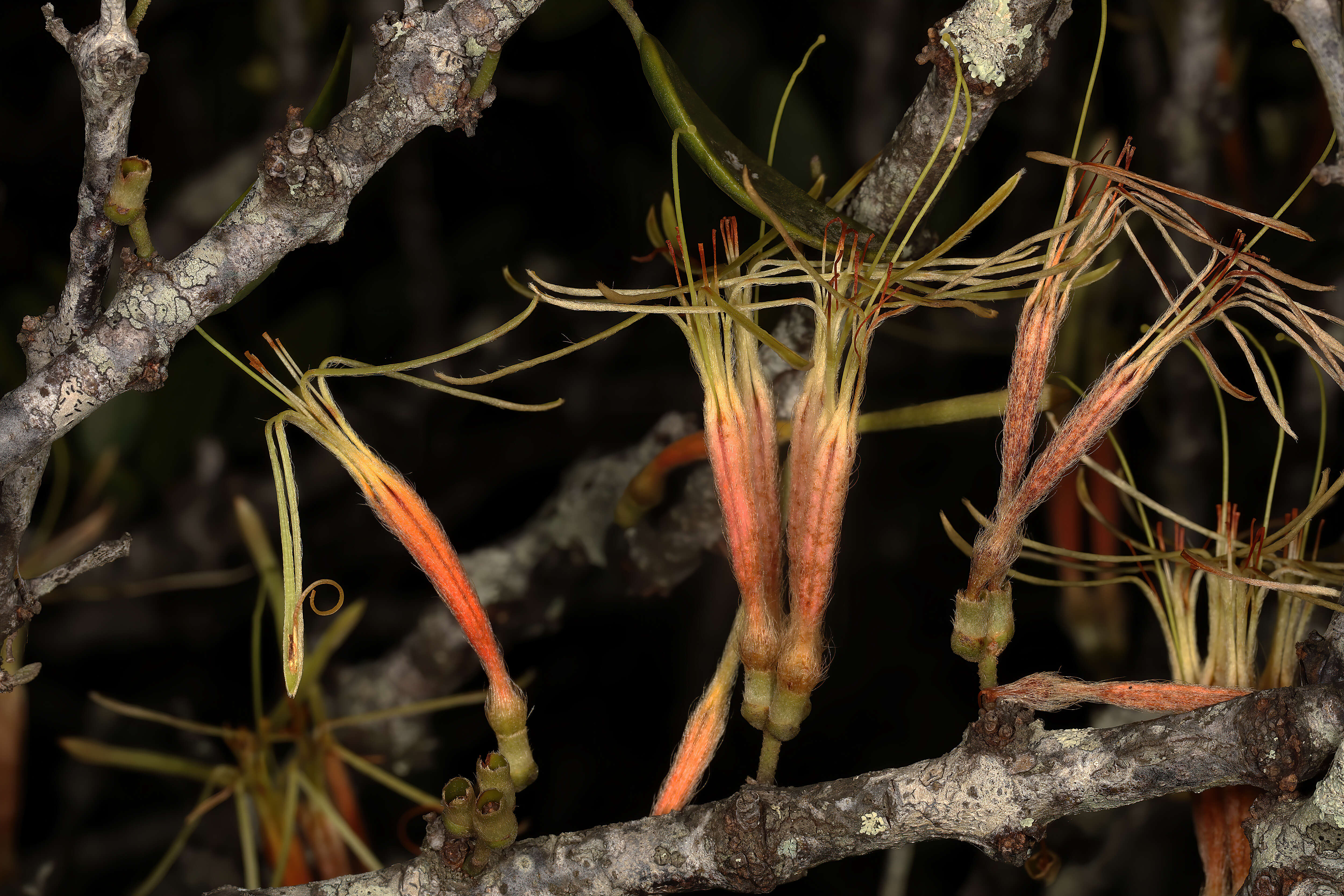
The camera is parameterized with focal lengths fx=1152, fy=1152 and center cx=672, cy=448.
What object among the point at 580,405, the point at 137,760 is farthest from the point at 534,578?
the point at 137,760

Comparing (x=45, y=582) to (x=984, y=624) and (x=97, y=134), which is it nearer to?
(x=97, y=134)

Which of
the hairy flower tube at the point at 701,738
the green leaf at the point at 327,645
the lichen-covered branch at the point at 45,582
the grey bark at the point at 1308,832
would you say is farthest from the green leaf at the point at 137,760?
the grey bark at the point at 1308,832

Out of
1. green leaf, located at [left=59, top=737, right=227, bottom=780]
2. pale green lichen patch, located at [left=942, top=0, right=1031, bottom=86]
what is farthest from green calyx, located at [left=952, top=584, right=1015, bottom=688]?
green leaf, located at [left=59, top=737, right=227, bottom=780]

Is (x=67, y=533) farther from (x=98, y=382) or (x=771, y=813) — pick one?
(x=771, y=813)

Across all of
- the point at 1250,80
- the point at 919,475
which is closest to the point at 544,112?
the point at 919,475

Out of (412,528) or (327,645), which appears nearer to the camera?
(412,528)

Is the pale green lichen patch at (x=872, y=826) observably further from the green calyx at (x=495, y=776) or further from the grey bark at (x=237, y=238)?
the grey bark at (x=237, y=238)

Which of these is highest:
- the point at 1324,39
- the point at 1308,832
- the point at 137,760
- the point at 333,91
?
the point at 333,91
